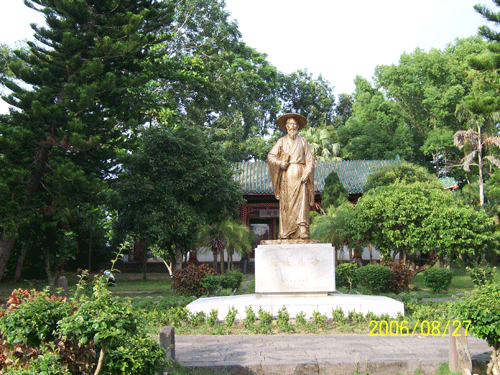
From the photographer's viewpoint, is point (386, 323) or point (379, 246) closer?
point (386, 323)

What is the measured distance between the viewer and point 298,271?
8023 mm

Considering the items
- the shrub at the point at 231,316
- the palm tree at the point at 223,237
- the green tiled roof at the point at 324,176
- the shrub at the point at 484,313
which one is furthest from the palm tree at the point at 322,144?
the shrub at the point at 484,313

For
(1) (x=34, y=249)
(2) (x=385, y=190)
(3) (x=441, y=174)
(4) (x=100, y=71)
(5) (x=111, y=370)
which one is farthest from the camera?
(3) (x=441, y=174)

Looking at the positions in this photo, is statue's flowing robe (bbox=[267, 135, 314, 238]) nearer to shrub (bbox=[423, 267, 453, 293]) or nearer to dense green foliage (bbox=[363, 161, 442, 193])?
shrub (bbox=[423, 267, 453, 293])

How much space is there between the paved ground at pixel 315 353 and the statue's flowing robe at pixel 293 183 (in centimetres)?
232

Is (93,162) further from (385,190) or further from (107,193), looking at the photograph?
(385,190)

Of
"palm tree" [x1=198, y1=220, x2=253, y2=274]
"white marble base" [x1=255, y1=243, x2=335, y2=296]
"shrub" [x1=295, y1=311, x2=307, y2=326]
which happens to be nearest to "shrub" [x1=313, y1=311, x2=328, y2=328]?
"shrub" [x1=295, y1=311, x2=307, y2=326]

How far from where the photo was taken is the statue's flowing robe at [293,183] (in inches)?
335

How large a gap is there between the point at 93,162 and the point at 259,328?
7259mm

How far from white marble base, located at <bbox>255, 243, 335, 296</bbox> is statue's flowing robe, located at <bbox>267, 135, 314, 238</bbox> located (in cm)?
55

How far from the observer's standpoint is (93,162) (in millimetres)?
12438

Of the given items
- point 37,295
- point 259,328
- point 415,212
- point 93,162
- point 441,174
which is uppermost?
point 441,174

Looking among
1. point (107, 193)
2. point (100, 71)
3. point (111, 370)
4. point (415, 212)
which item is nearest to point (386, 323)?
point (111, 370)

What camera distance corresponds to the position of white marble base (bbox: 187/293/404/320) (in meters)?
7.64
